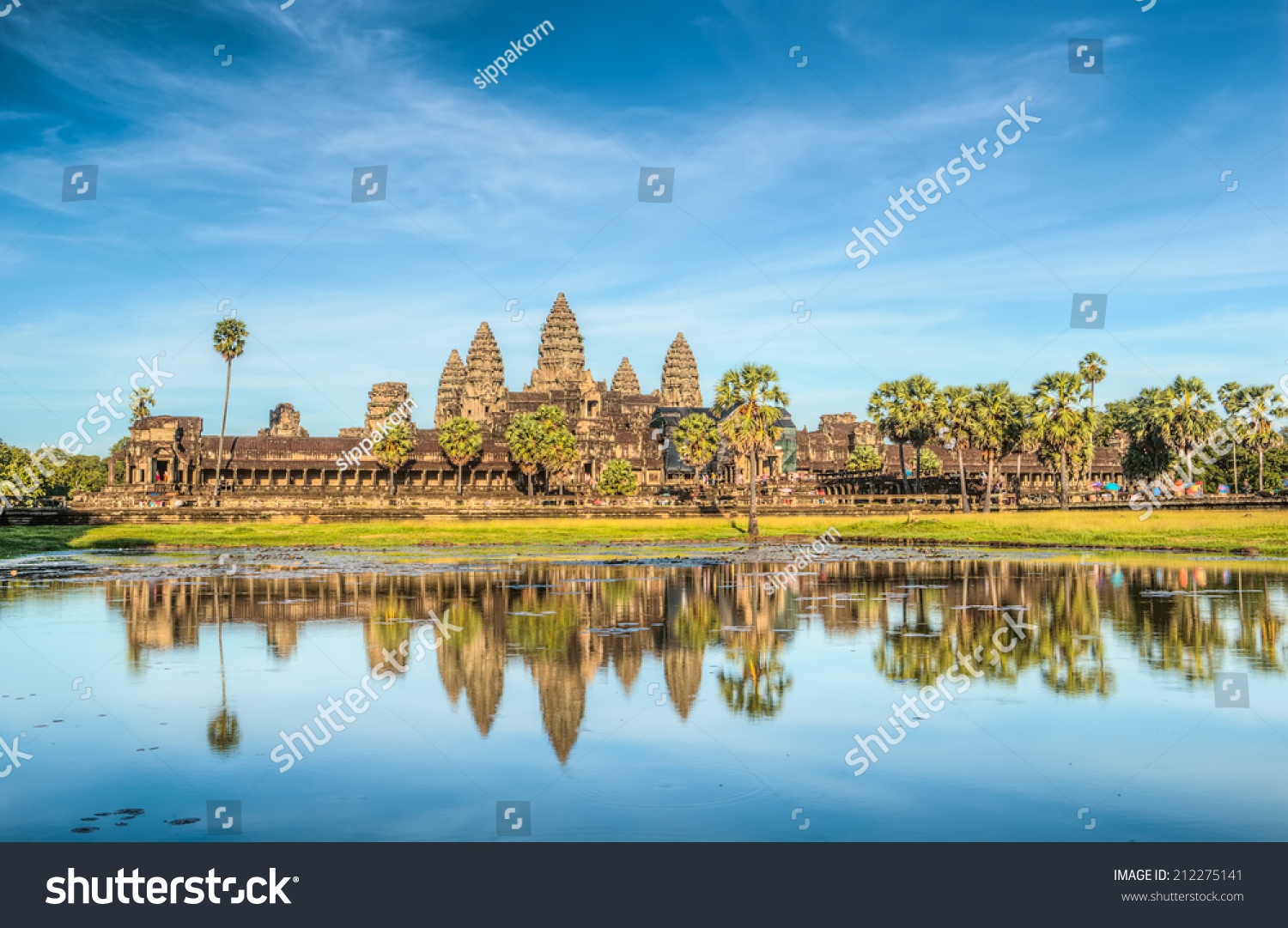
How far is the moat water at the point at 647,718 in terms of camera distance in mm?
8188

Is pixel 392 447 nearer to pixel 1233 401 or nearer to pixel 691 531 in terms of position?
pixel 691 531

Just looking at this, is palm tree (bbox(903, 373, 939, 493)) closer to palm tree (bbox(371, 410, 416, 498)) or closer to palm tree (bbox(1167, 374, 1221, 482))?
palm tree (bbox(1167, 374, 1221, 482))

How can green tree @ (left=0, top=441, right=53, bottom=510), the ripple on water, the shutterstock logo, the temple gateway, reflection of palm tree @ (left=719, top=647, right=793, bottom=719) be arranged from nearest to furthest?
the shutterstock logo < the ripple on water < reflection of palm tree @ (left=719, top=647, right=793, bottom=719) < the temple gateway < green tree @ (left=0, top=441, right=53, bottom=510)

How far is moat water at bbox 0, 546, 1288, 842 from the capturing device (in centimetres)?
819

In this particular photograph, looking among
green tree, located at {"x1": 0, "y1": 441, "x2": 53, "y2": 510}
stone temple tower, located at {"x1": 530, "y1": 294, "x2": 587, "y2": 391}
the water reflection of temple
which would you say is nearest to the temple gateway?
stone temple tower, located at {"x1": 530, "y1": 294, "x2": 587, "y2": 391}

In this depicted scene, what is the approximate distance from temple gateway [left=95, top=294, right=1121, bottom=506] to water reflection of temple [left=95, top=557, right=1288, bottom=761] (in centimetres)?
4515

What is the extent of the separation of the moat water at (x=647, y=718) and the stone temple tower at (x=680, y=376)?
150m

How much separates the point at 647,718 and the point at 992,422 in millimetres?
66953

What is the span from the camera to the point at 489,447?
356ft
